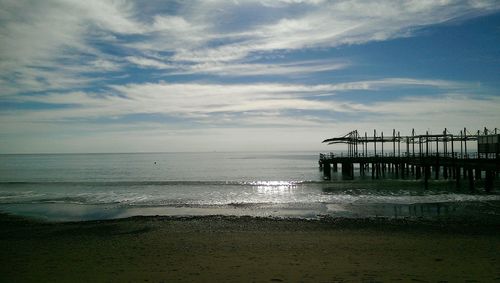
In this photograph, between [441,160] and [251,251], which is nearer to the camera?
[251,251]

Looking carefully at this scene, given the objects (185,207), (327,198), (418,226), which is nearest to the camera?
(418,226)

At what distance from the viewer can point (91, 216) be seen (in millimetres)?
22688

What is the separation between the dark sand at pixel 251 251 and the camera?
10328 mm

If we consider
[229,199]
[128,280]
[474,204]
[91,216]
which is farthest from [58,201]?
[474,204]

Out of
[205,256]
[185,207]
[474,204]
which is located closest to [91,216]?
[185,207]

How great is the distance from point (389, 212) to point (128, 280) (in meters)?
16.6

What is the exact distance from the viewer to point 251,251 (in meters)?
13.1

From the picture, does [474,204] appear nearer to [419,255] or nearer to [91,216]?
[419,255]

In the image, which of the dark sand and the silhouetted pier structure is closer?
the dark sand

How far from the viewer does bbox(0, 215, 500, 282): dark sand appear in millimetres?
10328

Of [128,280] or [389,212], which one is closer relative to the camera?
[128,280]

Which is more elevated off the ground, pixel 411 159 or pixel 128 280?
pixel 411 159

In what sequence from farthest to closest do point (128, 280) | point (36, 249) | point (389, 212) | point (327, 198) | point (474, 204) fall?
point (327, 198) < point (474, 204) < point (389, 212) < point (36, 249) < point (128, 280)

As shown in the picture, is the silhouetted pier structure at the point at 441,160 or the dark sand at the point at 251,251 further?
the silhouetted pier structure at the point at 441,160
